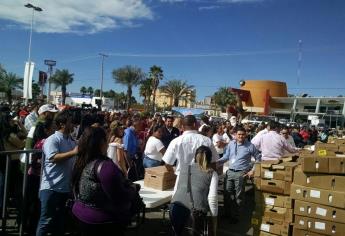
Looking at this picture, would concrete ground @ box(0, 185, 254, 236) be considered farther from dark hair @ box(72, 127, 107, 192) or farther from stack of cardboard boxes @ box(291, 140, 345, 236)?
dark hair @ box(72, 127, 107, 192)

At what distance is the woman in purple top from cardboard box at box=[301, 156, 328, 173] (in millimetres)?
2872

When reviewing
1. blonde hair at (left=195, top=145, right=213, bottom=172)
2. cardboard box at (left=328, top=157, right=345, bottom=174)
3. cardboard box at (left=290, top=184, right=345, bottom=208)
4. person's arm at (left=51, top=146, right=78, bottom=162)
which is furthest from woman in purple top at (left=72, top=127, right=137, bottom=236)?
cardboard box at (left=328, top=157, right=345, bottom=174)

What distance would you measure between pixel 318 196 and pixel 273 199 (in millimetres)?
733

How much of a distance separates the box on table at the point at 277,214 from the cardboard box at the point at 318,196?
28 cm

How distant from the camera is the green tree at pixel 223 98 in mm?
95875

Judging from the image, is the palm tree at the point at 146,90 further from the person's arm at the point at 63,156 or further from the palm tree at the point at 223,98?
the person's arm at the point at 63,156

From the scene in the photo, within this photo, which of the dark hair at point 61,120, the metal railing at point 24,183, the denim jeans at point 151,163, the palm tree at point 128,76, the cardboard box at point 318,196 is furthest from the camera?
the palm tree at point 128,76

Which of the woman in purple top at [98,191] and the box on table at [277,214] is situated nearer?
the woman in purple top at [98,191]

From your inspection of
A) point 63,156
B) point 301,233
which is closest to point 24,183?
point 63,156

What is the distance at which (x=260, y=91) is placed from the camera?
89312mm

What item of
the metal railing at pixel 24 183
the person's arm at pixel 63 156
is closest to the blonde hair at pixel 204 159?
the person's arm at pixel 63 156

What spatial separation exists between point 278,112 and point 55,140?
85171 millimetres

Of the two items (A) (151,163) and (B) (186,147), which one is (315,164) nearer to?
(B) (186,147)

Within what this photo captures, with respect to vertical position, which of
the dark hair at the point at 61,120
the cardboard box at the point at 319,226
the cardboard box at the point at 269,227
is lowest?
the cardboard box at the point at 269,227
